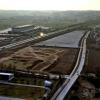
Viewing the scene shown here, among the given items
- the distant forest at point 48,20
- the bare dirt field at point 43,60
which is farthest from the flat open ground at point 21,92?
the distant forest at point 48,20

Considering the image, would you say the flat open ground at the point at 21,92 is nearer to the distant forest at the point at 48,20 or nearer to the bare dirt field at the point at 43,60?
the bare dirt field at the point at 43,60

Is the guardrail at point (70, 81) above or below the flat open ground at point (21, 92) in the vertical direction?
below

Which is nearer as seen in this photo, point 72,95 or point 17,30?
point 72,95

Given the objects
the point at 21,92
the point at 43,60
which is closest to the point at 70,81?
the point at 21,92

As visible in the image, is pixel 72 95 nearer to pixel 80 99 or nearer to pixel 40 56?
pixel 80 99

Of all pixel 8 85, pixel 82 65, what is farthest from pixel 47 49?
pixel 8 85

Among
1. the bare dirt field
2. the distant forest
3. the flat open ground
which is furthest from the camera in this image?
the distant forest

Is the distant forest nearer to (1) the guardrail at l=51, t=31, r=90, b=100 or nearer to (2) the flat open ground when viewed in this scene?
(1) the guardrail at l=51, t=31, r=90, b=100

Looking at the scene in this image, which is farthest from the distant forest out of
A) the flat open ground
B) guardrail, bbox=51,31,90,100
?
the flat open ground

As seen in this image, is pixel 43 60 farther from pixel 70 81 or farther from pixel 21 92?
pixel 21 92
